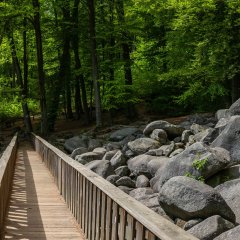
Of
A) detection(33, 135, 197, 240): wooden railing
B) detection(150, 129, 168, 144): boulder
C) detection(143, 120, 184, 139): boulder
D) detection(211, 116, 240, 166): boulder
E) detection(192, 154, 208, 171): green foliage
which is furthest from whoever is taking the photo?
detection(143, 120, 184, 139): boulder

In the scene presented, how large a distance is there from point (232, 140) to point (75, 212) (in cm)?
543

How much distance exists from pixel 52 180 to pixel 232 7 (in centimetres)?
920

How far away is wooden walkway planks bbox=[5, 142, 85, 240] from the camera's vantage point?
20.5 feet

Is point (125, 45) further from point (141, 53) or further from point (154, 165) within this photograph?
point (154, 165)

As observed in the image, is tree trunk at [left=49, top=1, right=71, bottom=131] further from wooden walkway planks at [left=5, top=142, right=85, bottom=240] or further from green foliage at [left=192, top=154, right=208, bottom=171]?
green foliage at [left=192, top=154, right=208, bottom=171]

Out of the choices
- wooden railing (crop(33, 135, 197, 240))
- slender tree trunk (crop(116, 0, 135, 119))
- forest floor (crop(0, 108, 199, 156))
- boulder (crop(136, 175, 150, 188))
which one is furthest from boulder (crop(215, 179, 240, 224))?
slender tree trunk (crop(116, 0, 135, 119))

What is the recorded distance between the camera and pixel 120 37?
85.8 ft

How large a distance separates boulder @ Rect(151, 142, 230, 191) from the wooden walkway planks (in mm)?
2779

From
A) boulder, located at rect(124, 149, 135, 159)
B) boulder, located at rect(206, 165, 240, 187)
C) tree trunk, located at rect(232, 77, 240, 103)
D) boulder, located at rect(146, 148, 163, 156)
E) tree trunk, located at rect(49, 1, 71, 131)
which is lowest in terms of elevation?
boulder, located at rect(206, 165, 240, 187)

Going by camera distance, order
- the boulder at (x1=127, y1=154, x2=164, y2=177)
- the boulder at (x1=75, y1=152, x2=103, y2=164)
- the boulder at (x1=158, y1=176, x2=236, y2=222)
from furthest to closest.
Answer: the boulder at (x1=75, y1=152, x2=103, y2=164) < the boulder at (x1=127, y1=154, x2=164, y2=177) < the boulder at (x1=158, y1=176, x2=236, y2=222)

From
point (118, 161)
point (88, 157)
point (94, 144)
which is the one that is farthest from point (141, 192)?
point (94, 144)

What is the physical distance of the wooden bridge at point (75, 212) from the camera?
3517mm

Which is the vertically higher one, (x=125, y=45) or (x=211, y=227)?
(x=125, y=45)

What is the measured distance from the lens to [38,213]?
757cm
